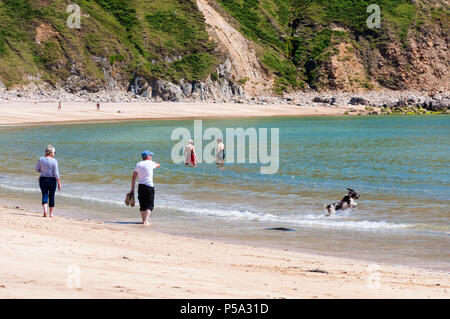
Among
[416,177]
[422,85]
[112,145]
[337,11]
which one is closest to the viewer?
[416,177]

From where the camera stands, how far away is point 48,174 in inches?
520

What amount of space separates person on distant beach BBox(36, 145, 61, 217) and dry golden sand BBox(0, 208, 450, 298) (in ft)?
5.67

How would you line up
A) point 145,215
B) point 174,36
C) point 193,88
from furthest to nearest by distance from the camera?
1. point 174,36
2. point 193,88
3. point 145,215

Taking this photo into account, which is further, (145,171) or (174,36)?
(174,36)

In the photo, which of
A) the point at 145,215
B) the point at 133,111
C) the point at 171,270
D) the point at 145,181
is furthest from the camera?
the point at 133,111

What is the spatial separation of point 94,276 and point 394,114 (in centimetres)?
9208

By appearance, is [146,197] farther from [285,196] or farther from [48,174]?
[285,196]

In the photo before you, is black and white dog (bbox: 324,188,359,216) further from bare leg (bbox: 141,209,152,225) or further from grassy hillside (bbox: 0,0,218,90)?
grassy hillside (bbox: 0,0,218,90)

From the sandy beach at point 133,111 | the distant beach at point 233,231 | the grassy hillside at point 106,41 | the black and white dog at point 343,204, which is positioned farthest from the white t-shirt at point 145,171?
the grassy hillside at point 106,41

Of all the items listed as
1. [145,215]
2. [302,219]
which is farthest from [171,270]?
[302,219]

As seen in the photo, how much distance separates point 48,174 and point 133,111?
58.5m

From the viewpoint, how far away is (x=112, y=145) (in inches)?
1444

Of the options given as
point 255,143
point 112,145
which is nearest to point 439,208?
point 112,145
